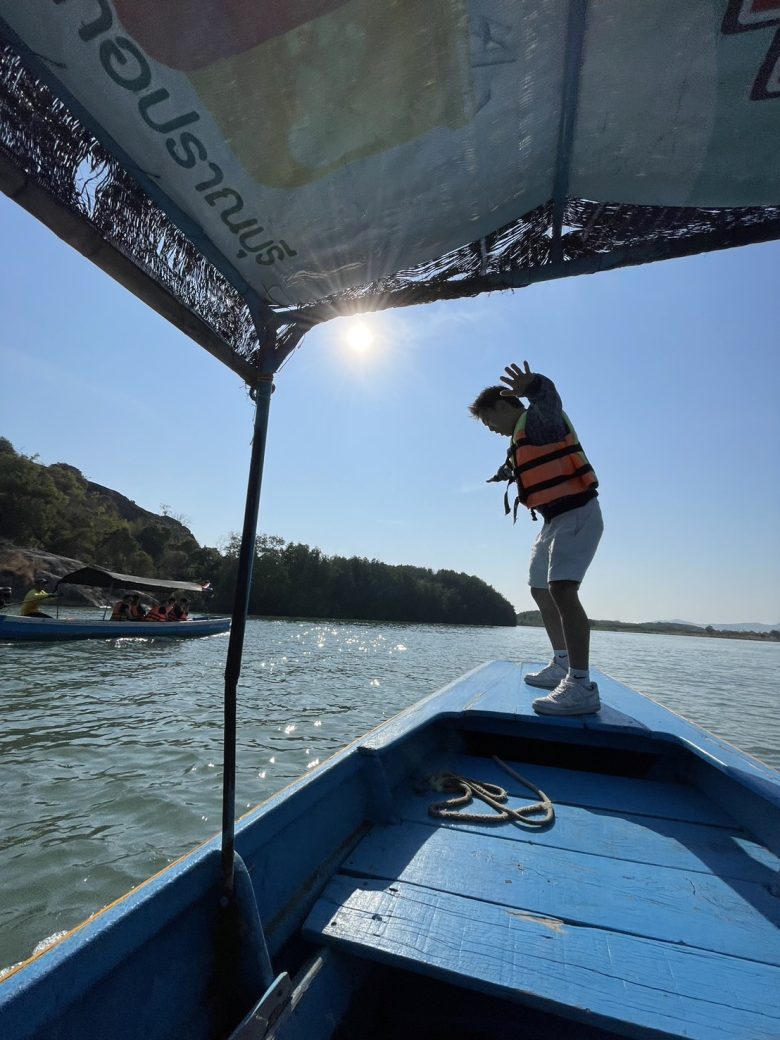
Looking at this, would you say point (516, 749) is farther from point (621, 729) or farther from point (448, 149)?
point (448, 149)

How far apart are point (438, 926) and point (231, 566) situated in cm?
5062

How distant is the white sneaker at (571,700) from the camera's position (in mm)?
2578

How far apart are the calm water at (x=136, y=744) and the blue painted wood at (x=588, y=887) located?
6.47 ft

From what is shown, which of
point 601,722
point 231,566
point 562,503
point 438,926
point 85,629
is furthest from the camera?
point 231,566

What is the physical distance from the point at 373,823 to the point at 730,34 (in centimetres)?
249

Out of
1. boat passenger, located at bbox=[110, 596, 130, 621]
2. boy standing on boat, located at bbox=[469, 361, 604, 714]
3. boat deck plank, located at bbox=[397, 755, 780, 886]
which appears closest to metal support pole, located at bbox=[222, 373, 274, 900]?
boat deck plank, located at bbox=[397, 755, 780, 886]

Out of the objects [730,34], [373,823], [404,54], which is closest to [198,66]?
[404,54]

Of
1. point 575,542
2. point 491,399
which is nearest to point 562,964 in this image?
point 575,542

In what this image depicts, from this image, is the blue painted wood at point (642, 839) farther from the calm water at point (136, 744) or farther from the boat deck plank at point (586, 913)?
the calm water at point (136, 744)

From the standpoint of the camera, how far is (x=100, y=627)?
14.4 m

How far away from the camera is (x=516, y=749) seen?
2.73m

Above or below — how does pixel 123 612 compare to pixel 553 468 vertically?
below

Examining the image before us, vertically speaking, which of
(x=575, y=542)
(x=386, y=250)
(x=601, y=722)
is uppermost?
(x=386, y=250)

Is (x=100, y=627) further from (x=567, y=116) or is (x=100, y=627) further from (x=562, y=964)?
(x=567, y=116)
